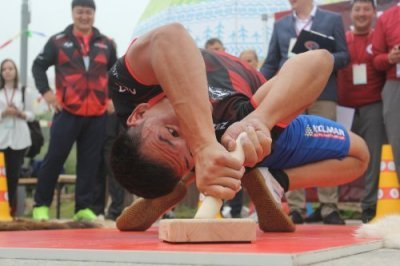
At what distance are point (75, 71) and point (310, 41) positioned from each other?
2.10 meters

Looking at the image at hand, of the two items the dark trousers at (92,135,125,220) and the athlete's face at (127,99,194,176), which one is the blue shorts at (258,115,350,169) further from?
the dark trousers at (92,135,125,220)

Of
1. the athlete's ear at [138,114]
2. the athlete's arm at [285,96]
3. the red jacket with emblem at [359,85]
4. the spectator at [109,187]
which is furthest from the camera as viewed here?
the spectator at [109,187]

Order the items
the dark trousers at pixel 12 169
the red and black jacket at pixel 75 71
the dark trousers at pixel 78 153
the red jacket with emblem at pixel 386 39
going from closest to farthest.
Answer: the red jacket with emblem at pixel 386 39, the dark trousers at pixel 78 153, the red and black jacket at pixel 75 71, the dark trousers at pixel 12 169

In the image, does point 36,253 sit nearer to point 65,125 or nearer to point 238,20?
point 65,125

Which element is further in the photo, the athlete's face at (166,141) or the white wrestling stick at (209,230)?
the athlete's face at (166,141)

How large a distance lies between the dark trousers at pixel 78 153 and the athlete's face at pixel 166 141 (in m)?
3.20

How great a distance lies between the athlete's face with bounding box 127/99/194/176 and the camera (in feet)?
7.82

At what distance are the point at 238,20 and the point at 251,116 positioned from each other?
5.59m

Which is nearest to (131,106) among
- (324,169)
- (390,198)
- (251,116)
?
(251,116)

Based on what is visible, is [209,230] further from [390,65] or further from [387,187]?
[390,65]

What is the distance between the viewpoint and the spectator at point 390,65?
4.82 meters

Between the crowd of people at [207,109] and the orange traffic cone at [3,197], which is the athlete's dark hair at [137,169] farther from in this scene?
the orange traffic cone at [3,197]

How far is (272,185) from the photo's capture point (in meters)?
2.96

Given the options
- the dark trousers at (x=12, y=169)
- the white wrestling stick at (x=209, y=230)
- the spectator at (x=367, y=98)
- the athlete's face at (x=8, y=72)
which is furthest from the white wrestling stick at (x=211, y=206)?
the athlete's face at (x=8, y=72)
